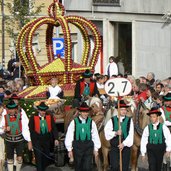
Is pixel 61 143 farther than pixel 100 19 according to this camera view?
No

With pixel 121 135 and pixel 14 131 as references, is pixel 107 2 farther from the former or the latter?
pixel 121 135

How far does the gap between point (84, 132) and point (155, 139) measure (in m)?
1.36

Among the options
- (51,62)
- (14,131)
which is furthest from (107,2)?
(14,131)

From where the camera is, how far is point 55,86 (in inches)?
816

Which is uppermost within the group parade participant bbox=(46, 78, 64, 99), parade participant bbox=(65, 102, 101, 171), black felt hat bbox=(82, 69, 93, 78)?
black felt hat bbox=(82, 69, 93, 78)

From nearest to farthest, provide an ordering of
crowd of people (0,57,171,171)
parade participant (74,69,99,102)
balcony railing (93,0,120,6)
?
crowd of people (0,57,171,171) → parade participant (74,69,99,102) → balcony railing (93,0,120,6)

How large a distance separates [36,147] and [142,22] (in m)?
15.9

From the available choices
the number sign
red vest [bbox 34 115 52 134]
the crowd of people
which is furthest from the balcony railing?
red vest [bbox 34 115 52 134]

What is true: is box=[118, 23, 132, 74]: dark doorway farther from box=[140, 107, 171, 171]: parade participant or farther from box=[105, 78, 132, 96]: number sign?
box=[140, 107, 171, 171]: parade participant

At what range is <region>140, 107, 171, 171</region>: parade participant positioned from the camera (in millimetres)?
15719

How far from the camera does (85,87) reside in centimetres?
2012

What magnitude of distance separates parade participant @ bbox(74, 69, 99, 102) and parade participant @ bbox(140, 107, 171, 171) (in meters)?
4.10

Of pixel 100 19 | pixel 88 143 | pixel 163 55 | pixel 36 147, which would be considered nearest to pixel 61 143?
pixel 36 147

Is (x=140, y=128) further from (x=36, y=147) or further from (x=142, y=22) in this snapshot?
(x=142, y=22)
